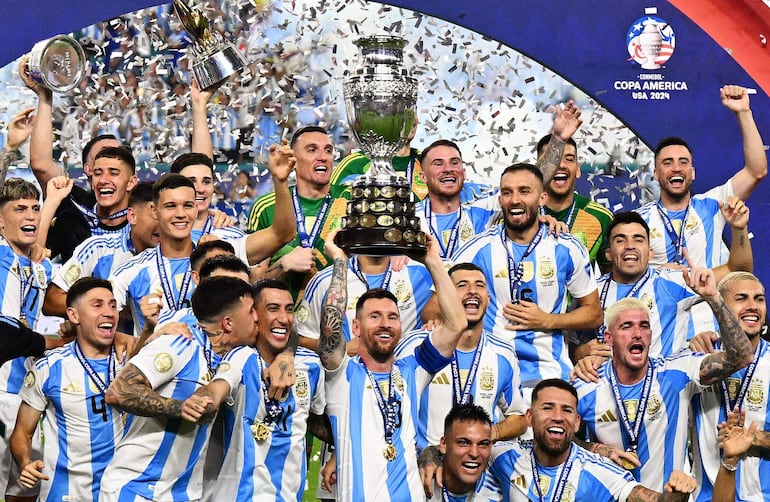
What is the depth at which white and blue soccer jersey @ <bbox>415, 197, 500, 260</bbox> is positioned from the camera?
8.70 metres

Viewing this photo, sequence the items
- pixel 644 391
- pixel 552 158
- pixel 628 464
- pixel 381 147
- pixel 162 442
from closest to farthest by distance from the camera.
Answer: pixel 381 147 → pixel 162 442 → pixel 628 464 → pixel 644 391 → pixel 552 158

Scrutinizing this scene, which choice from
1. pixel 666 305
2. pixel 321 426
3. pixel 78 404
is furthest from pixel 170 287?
pixel 666 305

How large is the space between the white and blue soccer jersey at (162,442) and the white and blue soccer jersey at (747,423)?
2.74 meters

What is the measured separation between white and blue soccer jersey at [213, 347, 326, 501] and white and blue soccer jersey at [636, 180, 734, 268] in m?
2.56

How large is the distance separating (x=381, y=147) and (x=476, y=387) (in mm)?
1916

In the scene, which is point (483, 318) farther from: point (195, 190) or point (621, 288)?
point (195, 190)

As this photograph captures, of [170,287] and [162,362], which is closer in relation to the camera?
[162,362]

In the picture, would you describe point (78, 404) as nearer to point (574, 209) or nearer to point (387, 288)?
point (387, 288)

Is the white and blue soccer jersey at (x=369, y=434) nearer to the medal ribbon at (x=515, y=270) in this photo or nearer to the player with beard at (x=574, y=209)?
the medal ribbon at (x=515, y=270)

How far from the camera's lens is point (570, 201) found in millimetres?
8961

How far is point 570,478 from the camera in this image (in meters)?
7.50

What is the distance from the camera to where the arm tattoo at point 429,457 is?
759 cm

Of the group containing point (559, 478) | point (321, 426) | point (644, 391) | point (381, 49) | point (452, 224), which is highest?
point (381, 49)

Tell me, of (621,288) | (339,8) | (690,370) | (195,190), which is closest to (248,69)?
(339,8)
